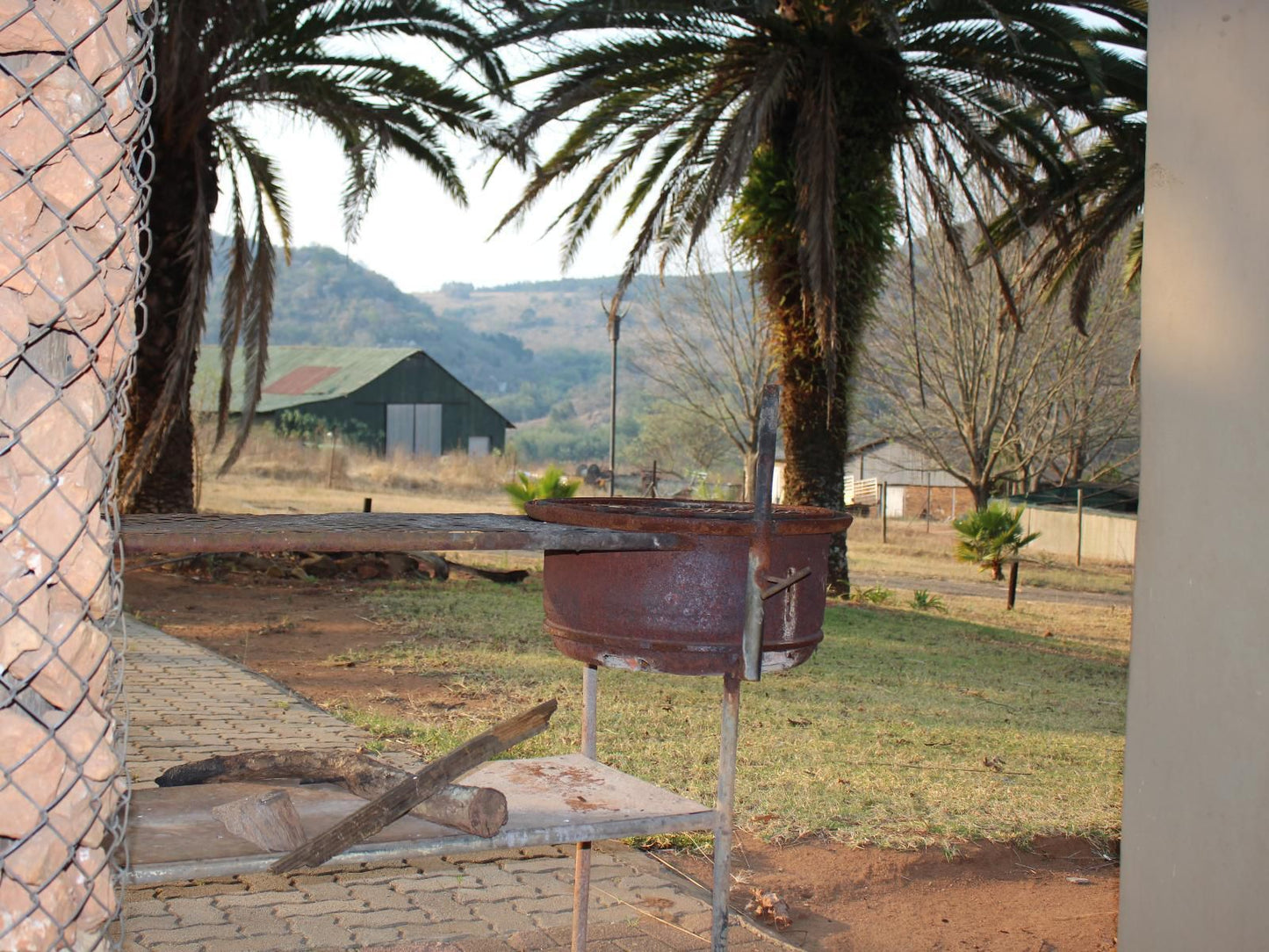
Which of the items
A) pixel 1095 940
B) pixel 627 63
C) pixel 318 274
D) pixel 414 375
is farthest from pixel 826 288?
pixel 318 274

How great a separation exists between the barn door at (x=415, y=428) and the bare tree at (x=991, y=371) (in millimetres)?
28578

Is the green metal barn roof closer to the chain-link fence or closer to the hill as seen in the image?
the chain-link fence

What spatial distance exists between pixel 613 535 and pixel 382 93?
9.52 metres

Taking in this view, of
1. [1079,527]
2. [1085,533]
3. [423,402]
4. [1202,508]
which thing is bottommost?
[1085,533]

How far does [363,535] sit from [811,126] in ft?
28.7

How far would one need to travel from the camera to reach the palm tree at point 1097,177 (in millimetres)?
10008

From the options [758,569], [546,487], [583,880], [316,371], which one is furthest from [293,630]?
[316,371]

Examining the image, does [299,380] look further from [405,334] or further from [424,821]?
[405,334]

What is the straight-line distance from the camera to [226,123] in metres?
11.9

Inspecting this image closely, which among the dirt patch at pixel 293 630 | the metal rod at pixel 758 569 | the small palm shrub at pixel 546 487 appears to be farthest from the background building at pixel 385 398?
the metal rod at pixel 758 569

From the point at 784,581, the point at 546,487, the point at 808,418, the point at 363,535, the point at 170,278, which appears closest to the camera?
the point at 363,535

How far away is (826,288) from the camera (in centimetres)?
967

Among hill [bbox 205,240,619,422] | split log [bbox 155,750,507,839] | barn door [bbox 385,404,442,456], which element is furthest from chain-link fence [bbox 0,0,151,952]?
hill [bbox 205,240,619,422]

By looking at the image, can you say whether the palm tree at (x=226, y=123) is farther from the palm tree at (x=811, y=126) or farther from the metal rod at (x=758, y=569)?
the metal rod at (x=758, y=569)
